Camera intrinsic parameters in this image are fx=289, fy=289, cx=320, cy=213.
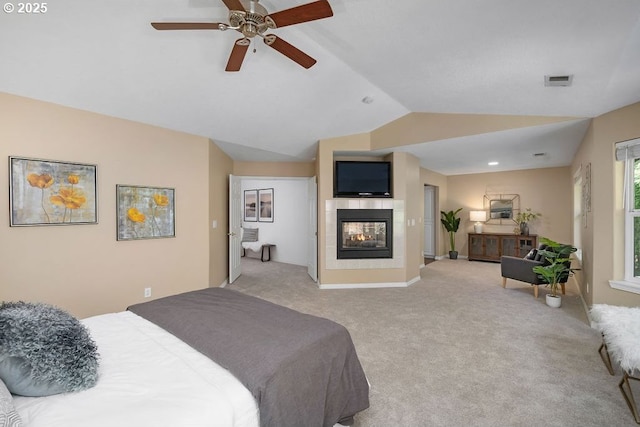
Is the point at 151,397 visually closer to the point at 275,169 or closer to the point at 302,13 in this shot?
the point at 302,13

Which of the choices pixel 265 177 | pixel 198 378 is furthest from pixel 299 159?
pixel 198 378

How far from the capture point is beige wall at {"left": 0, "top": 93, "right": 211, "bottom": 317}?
265 centimetres

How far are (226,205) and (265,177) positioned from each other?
4.09ft

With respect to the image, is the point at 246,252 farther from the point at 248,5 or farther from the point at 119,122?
the point at 248,5

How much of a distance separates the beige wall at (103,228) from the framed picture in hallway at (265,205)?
3.39 metres

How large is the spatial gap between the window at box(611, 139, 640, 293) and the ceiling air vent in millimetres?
1013

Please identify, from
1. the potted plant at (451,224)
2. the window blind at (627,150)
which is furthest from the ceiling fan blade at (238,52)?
the potted plant at (451,224)

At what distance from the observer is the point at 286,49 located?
2.04 metres

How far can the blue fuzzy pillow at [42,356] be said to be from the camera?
1048 mm

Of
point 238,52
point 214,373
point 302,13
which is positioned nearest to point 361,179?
point 238,52

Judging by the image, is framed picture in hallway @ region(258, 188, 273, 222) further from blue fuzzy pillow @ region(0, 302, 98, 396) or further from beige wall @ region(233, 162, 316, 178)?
blue fuzzy pillow @ region(0, 302, 98, 396)

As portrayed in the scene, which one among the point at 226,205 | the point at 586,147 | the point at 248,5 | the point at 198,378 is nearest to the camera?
the point at 198,378

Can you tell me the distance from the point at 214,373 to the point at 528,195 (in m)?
7.68

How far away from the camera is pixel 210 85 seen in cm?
306
